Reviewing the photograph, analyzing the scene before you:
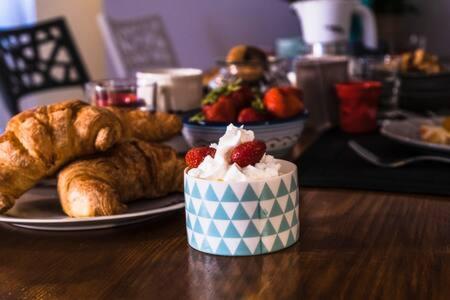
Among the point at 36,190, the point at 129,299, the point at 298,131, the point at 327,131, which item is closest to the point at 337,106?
the point at 327,131

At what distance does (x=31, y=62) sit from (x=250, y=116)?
1.53 metres

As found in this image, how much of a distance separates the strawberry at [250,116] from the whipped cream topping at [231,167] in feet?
1.13

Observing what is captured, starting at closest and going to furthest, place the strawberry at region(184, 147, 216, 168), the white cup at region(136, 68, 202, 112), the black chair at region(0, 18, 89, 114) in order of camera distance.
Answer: the strawberry at region(184, 147, 216, 168)
the white cup at region(136, 68, 202, 112)
the black chair at region(0, 18, 89, 114)

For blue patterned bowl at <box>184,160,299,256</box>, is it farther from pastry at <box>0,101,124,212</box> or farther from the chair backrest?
the chair backrest

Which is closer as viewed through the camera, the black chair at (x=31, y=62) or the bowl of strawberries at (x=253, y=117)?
the bowl of strawberries at (x=253, y=117)

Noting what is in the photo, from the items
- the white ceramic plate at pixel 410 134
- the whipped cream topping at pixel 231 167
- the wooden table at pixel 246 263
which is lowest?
the white ceramic plate at pixel 410 134

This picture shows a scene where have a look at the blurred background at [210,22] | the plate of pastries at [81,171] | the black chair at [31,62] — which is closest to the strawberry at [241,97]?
the plate of pastries at [81,171]

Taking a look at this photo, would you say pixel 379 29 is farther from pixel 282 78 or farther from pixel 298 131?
pixel 298 131

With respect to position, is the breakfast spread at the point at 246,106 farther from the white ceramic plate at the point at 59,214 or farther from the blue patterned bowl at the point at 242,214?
the blue patterned bowl at the point at 242,214

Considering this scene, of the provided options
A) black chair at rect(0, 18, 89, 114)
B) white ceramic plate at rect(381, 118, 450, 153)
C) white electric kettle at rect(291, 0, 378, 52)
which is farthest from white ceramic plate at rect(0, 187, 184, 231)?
black chair at rect(0, 18, 89, 114)

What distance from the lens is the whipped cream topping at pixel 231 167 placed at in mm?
691

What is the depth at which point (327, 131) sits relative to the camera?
58.4 inches

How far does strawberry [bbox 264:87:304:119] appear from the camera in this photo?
3.62 feet

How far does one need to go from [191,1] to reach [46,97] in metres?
1.00
